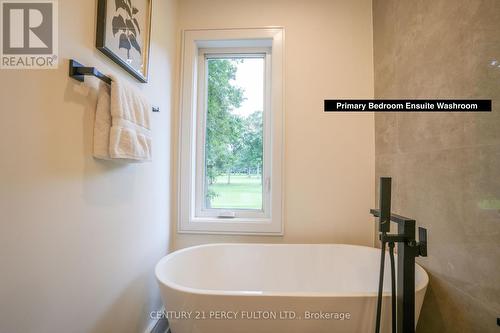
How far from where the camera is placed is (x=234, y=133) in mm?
2004

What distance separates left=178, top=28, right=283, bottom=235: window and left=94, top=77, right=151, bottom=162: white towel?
32.7 inches

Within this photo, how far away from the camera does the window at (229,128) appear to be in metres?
1.84

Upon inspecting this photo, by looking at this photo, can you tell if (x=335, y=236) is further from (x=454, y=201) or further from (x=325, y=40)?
(x=325, y=40)

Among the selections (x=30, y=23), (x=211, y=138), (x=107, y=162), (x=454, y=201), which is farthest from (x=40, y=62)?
(x=454, y=201)

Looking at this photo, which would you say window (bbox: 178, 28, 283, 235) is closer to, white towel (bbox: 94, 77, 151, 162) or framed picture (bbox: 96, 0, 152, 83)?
framed picture (bbox: 96, 0, 152, 83)

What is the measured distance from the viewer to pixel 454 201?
3.48ft

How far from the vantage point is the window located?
184cm

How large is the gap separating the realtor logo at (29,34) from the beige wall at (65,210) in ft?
0.09

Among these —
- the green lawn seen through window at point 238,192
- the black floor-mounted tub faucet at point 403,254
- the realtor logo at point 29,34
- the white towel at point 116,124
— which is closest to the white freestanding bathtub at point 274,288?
the black floor-mounted tub faucet at point 403,254

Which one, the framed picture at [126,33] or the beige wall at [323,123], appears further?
the beige wall at [323,123]

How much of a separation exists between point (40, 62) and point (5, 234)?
20.9 inches

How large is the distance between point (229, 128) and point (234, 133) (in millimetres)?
64

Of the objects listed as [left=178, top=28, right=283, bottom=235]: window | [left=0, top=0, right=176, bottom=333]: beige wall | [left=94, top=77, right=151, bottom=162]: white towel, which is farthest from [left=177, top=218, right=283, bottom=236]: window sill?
[left=94, top=77, right=151, bottom=162]: white towel

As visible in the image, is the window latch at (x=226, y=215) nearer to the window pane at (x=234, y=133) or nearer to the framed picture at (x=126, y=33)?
the window pane at (x=234, y=133)
